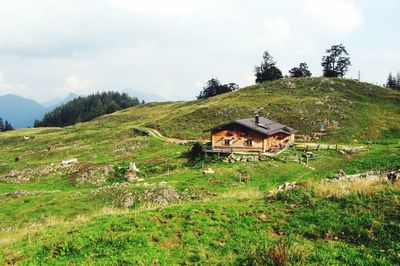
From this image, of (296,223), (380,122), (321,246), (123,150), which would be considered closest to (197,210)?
(296,223)

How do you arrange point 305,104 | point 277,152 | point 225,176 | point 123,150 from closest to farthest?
point 225,176 → point 277,152 → point 123,150 → point 305,104

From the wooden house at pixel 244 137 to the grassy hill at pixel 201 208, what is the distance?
4547 mm

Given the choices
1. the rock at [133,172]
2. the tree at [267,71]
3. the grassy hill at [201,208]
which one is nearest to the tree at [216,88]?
the tree at [267,71]

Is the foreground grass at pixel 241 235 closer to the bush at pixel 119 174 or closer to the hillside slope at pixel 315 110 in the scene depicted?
the bush at pixel 119 174

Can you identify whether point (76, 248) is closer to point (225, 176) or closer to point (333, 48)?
point (225, 176)

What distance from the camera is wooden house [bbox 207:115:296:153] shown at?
63062mm

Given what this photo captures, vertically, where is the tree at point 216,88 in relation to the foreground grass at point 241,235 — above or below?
above

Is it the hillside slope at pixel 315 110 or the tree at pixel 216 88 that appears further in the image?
the tree at pixel 216 88

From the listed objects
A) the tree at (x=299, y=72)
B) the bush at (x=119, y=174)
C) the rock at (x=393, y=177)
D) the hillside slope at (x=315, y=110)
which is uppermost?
the tree at (x=299, y=72)

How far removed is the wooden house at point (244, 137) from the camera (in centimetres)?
6306

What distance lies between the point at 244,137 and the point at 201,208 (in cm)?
4588

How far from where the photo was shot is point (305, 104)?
103 metres

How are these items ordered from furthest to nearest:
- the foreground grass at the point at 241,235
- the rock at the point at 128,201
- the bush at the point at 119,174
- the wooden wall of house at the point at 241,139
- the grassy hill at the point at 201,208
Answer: the wooden wall of house at the point at 241,139 → the bush at the point at 119,174 → the rock at the point at 128,201 → the grassy hill at the point at 201,208 → the foreground grass at the point at 241,235

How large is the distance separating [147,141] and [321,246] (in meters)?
71.9
